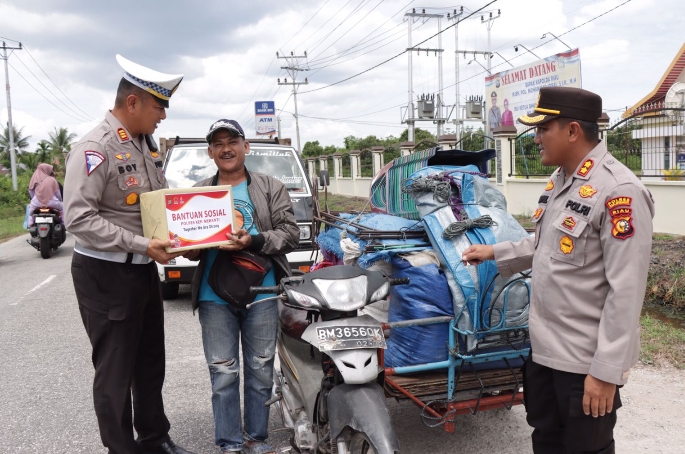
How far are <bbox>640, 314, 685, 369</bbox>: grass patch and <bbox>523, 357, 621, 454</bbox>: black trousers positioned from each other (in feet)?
8.62

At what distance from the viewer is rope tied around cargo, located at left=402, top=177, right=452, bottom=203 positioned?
3123 mm

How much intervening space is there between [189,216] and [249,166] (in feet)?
15.6

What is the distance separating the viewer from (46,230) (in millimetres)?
11422

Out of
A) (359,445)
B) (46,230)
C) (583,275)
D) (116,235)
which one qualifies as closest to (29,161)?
(46,230)

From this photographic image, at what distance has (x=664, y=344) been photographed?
4.83 metres

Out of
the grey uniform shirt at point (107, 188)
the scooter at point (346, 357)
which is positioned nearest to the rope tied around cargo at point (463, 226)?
the scooter at point (346, 357)

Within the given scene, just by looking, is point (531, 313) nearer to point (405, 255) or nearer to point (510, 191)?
point (405, 255)

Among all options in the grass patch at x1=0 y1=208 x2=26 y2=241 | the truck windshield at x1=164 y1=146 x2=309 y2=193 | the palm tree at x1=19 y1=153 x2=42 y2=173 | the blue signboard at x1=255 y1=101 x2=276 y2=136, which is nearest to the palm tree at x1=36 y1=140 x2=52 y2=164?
the palm tree at x1=19 y1=153 x2=42 y2=173

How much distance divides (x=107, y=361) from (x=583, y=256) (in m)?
2.23

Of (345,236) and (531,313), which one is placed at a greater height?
(345,236)

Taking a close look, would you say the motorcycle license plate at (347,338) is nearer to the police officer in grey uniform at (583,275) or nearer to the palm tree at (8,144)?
the police officer in grey uniform at (583,275)

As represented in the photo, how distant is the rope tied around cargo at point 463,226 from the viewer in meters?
2.88

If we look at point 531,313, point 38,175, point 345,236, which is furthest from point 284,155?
point 38,175

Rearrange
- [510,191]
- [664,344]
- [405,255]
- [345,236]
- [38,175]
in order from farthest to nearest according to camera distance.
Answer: [510,191] → [38,175] → [664,344] → [345,236] → [405,255]
